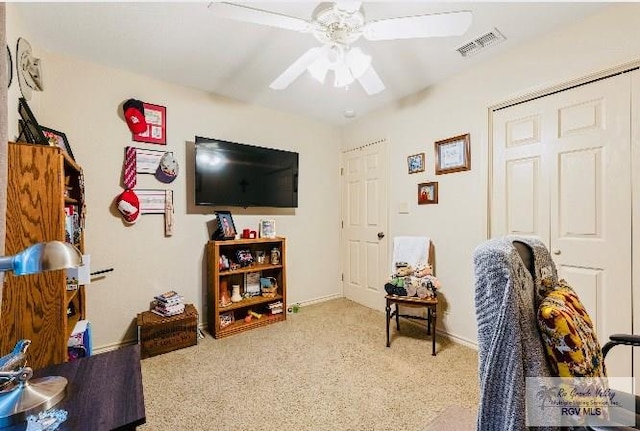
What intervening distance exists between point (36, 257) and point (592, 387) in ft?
4.77

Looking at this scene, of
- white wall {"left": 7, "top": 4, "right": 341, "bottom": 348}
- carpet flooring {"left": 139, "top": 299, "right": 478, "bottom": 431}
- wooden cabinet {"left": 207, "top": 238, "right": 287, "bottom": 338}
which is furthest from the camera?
wooden cabinet {"left": 207, "top": 238, "right": 287, "bottom": 338}

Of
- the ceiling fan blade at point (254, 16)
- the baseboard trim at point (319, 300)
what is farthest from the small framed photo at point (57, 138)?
the baseboard trim at point (319, 300)

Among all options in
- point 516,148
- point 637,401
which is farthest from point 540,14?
point 637,401

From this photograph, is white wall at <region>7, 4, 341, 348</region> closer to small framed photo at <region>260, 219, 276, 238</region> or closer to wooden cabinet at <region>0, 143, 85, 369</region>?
small framed photo at <region>260, 219, 276, 238</region>

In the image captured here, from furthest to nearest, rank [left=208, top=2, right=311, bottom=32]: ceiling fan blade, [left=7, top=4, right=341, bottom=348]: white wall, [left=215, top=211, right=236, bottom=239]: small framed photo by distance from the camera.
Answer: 1. [left=215, top=211, right=236, bottom=239]: small framed photo
2. [left=7, top=4, right=341, bottom=348]: white wall
3. [left=208, top=2, right=311, bottom=32]: ceiling fan blade

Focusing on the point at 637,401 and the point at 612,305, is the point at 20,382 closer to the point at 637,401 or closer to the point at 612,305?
the point at 637,401

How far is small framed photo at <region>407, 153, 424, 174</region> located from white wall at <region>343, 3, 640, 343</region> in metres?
0.06

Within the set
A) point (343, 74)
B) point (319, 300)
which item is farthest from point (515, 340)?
point (319, 300)

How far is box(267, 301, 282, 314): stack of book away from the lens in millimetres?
3062

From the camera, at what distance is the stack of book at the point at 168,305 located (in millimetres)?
2461

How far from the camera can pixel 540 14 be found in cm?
181

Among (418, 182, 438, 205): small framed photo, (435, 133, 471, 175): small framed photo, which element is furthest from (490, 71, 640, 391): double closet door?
(418, 182, 438, 205): small framed photo

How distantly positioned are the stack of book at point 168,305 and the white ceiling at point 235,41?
202cm

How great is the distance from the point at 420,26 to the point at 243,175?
Result: 2148 millimetres
